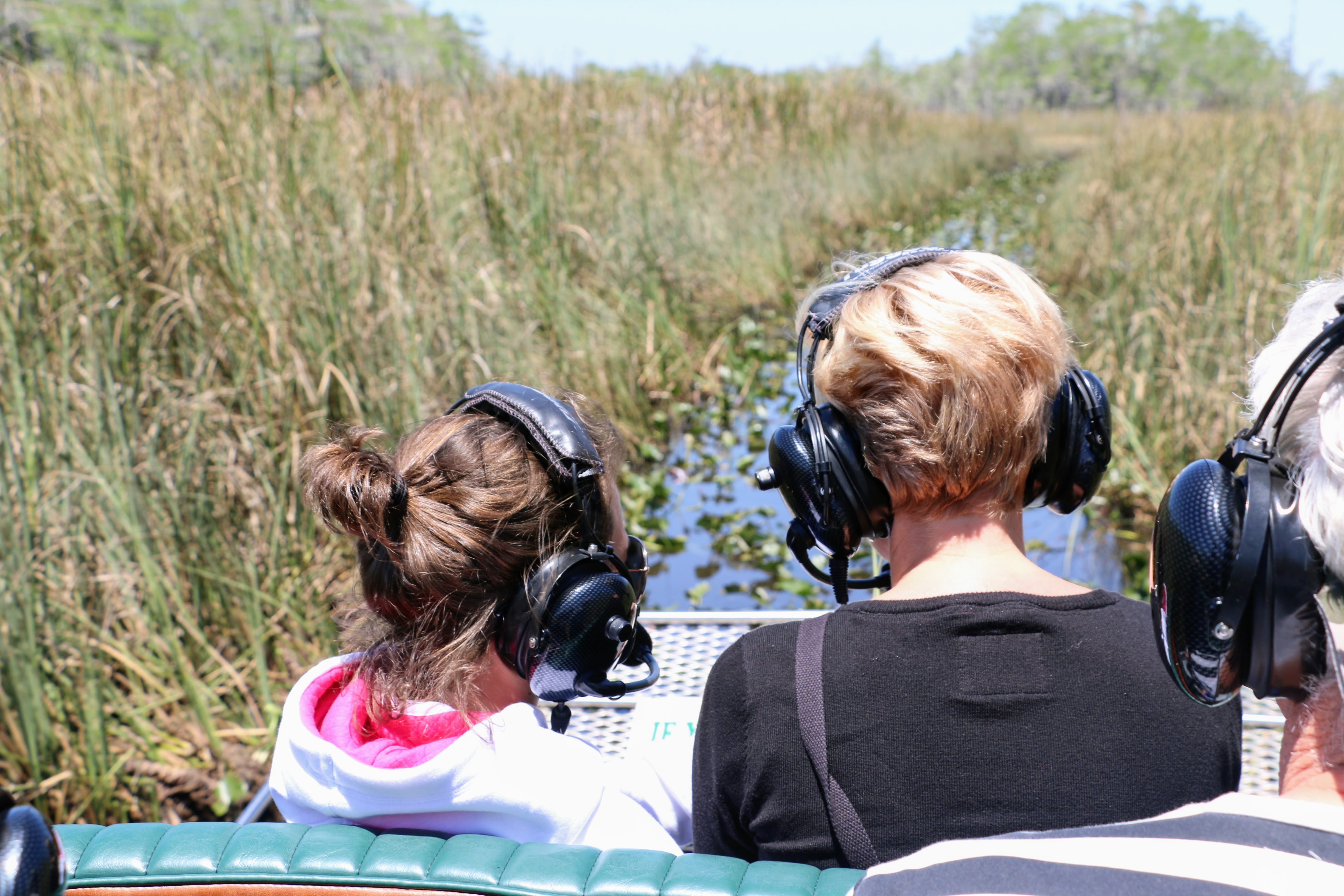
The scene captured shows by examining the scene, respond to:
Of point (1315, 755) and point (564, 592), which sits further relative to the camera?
point (564, 592)

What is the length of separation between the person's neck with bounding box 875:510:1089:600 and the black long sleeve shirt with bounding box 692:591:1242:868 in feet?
0.25

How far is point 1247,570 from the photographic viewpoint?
80 cm

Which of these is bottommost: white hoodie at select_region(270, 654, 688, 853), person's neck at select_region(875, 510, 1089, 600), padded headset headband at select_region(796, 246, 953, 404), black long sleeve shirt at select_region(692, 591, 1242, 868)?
white hoodie at select_region(270, 654, 688, 853)

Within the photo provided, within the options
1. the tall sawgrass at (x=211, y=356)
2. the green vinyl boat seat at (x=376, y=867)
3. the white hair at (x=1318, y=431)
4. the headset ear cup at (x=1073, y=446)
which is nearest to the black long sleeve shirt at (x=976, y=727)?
the green vinyl boat seat at (x=376, y=867)

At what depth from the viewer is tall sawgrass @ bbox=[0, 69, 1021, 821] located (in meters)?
2.65

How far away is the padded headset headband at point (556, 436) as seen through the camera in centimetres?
142

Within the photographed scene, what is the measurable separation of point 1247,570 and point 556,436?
0.90 m

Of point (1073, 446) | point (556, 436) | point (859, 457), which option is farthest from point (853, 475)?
point (556, 436)

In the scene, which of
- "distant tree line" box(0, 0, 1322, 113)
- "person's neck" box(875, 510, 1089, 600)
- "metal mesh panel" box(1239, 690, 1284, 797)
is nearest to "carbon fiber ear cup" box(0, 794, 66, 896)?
"person's neck" box(875, 510, 1089, 600)

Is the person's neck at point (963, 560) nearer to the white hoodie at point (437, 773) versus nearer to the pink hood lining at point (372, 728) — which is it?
the white hoodie at point (437, 773)

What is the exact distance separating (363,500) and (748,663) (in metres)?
0.57

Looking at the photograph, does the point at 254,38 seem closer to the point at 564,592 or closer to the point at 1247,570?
the point at 564,592

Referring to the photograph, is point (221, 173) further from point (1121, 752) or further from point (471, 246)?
point (1121, 752)

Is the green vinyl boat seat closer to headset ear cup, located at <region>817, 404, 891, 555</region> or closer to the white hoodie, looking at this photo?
the white hoodie
